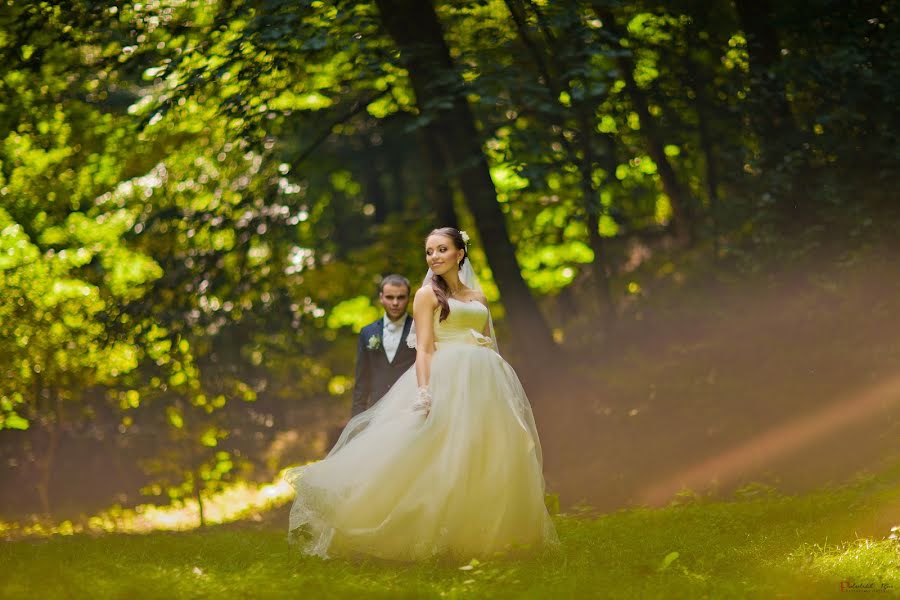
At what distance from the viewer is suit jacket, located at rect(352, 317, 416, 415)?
355 inches

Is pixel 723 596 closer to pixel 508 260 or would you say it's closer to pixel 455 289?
pixel 455 289

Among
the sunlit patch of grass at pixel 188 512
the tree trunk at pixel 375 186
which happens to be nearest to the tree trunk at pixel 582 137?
the sunlit patch of grass at pixel 188 512

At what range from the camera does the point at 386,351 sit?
9031mm

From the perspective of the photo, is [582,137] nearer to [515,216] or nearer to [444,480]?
[515,216]

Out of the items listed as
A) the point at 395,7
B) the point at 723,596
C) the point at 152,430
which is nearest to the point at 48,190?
the point at 152,430

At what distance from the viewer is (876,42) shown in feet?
42.3

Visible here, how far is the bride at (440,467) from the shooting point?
7.21 m

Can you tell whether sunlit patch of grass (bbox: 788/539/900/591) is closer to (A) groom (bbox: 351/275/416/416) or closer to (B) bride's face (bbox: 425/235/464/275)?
(B) bride's face (bbox: 425/235/464/275)

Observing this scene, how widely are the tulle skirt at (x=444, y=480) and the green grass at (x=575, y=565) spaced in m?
0.16

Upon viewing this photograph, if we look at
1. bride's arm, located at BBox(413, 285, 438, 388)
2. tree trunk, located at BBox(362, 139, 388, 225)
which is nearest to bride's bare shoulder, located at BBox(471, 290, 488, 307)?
bride's arm, located at BBox(413, 285, 438, 388)

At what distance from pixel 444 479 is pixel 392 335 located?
2.15 m

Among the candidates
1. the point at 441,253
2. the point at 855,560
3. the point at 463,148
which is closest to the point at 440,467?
the point at 441,253

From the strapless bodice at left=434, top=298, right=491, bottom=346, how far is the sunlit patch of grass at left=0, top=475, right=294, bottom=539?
32.5 ft

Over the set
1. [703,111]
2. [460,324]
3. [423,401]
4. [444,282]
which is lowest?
[703,111]
